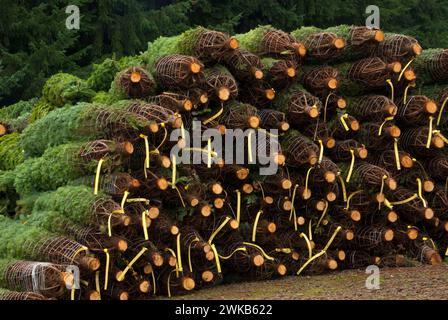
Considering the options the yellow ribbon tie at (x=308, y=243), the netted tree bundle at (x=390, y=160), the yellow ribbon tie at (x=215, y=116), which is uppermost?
the yellow ribbon tie at (x=215, y=116)

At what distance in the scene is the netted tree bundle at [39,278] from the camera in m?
6.53

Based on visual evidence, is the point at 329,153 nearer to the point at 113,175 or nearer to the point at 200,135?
the point at 200,135

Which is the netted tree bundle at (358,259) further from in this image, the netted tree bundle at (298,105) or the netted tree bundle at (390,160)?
the netted tree bundle at (298,105)

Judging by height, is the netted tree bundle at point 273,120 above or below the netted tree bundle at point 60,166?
above

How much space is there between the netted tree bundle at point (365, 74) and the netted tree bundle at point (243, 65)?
3.58 ft

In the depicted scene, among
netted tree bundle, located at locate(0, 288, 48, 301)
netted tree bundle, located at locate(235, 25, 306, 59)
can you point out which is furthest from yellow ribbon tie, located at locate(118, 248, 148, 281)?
netted tree bundle, located at locate(235, 25, 306, 59)

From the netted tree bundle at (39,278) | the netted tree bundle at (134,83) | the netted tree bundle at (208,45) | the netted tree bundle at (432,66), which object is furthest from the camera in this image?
the netted tree bundle at (432,66)

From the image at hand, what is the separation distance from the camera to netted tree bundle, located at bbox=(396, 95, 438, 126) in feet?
29.7

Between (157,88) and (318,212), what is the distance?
2038 mm

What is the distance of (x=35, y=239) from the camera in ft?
23.1

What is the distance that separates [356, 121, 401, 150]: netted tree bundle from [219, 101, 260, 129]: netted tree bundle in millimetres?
1357

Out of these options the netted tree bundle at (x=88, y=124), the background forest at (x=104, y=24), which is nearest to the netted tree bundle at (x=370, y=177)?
the netted tree bundle at (x=88, y=124)

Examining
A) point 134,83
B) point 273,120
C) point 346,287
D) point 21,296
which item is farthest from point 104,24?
point 21,296

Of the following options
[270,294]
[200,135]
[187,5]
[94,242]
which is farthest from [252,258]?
[187,5]
